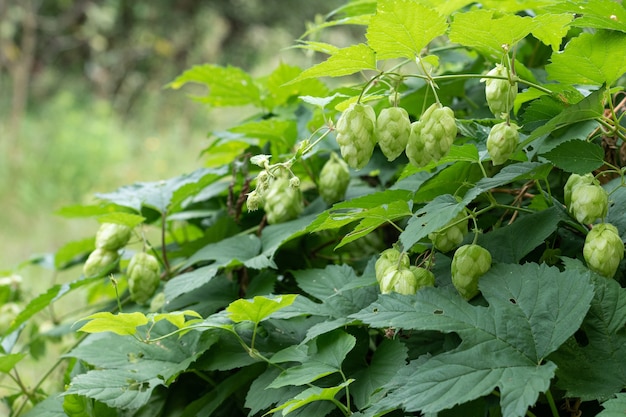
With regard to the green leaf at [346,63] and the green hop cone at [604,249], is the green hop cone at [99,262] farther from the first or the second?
the green hop cone at [604,249]

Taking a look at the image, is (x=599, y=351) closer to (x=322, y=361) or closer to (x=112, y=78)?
(x=322, y=361)

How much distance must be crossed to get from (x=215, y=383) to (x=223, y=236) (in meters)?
0.33

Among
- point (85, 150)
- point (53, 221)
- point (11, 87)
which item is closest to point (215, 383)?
point (53, 221)

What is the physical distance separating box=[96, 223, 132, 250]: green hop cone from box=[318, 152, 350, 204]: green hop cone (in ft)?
1.14

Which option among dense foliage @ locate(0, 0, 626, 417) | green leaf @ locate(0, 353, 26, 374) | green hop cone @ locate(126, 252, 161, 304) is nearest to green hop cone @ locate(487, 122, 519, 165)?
dense foliage @ locate(0, 0, 626, 417)

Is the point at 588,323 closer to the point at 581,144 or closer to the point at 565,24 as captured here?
the point at 581,144

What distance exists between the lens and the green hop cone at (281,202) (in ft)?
3.89

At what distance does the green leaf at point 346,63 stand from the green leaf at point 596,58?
0.23 meters

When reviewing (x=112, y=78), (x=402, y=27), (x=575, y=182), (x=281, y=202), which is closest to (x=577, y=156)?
(x=575, y=182)

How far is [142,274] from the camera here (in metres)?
1.14

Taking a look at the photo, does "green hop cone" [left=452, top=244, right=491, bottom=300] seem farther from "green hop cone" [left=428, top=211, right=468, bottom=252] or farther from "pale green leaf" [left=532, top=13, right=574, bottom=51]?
"pale green leaf" [left=532, top=13, right=574, bottom=51]

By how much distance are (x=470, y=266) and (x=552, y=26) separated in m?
0.28

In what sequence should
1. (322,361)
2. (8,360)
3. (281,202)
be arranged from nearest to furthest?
(322,361) < (8,360) < (281,202)

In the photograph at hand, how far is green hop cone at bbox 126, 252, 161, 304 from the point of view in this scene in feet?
3.74
